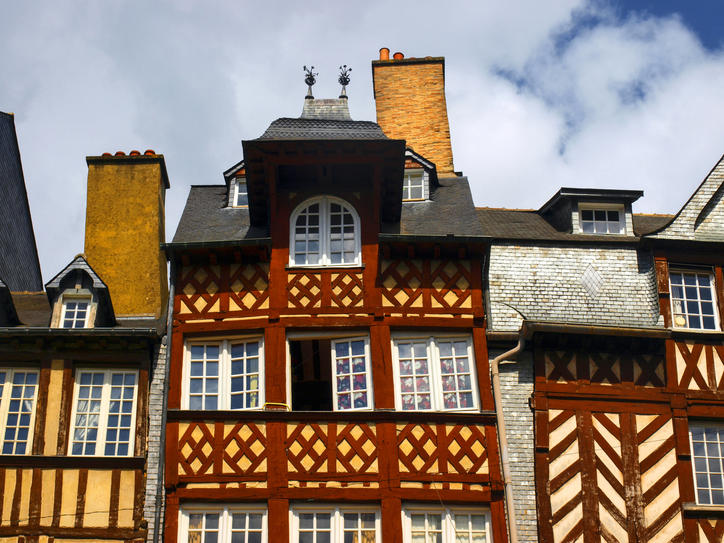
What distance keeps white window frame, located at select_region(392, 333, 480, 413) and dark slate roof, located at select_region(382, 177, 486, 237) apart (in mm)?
1437

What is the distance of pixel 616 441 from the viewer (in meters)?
13.2

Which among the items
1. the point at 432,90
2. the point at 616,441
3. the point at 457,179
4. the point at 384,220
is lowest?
the point at 616,441

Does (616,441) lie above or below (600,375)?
below

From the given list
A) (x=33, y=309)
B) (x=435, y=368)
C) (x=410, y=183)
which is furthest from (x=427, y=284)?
(x=33, y=309)

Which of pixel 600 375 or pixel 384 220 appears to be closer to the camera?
pixel 600 375

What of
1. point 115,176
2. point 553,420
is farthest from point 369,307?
point 115,176

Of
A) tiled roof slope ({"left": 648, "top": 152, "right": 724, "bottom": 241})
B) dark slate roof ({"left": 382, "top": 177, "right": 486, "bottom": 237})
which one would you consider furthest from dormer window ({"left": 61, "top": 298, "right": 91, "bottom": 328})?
tiled roof slope ({"left": 648, "top": 152, "right": 724, "bottom": 241})

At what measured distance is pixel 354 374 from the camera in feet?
44.2

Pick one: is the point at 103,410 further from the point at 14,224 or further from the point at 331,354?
the point at 14,224

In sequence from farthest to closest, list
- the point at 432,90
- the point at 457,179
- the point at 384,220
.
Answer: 1. the point at 432,90
2. the point at 457,179
3. the point at 384,220

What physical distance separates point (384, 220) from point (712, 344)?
4.91 meters

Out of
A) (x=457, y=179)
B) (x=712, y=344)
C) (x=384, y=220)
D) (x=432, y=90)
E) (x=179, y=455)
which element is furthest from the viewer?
(x=432, y=90)

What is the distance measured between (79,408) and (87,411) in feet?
0.41

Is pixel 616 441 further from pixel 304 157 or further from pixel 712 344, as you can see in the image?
pixel 304 157
